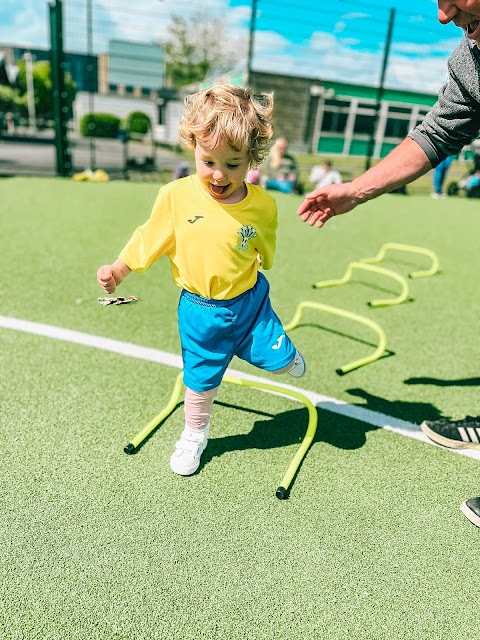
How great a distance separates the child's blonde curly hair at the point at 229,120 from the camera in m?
2.16

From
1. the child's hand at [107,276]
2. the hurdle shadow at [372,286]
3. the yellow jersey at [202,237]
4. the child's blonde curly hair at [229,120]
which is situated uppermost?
the child's blonde curly hair at [229,120]

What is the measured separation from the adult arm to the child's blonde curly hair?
50cm

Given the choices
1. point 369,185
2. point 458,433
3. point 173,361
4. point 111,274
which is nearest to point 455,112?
point 369,185

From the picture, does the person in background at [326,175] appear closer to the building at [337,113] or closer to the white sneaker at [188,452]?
the building at [337,113]

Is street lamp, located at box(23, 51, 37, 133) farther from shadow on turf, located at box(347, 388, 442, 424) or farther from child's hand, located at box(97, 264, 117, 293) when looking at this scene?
child's hand, located at box(97, 264, 117, 293)

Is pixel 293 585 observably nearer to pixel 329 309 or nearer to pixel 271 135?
pixel 271 135

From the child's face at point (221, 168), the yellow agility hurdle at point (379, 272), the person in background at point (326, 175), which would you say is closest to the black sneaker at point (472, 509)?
the child's face at point (221, 168)

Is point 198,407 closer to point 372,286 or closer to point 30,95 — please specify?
point 372,286

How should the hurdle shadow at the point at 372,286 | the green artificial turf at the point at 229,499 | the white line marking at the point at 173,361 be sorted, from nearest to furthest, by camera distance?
the green artificial turf at the point at 229,499
the white line marking at the point at 173,361
the hurdle shadow at the point at 372,286

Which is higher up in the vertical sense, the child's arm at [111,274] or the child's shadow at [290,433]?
the child's arm at [111,274]

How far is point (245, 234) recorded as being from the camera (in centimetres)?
243

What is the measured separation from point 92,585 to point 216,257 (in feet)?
4.78

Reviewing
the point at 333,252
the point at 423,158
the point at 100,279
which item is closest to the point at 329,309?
the point at 423,158

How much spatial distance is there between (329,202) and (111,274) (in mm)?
1211
